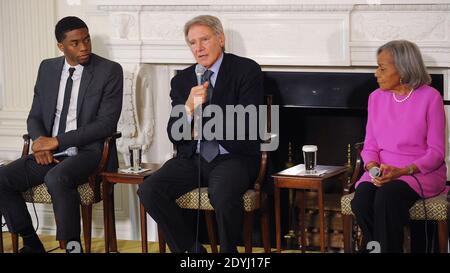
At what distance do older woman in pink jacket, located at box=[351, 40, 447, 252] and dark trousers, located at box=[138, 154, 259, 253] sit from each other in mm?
591

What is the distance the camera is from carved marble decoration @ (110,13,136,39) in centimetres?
511

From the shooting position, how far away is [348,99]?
488 cm

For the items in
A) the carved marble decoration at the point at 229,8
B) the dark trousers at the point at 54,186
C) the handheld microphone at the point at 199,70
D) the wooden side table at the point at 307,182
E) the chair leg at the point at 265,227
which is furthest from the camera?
the carved marble decoration at the point at 229,8

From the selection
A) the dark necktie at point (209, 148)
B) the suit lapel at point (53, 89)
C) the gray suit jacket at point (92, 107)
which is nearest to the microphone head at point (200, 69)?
the dark necktie at point (209, 148)

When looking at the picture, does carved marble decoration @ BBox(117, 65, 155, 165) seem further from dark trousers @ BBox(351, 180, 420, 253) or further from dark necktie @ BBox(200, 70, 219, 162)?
dark trousers @ BBox(351, 180, 420, 253)

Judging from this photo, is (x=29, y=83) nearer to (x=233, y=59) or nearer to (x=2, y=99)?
(x=2, y=99)

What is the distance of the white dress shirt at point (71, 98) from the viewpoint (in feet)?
15.9

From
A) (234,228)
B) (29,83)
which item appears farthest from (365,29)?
(29,83)

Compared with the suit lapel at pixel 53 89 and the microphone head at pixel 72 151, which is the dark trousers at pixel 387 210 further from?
the suit lapel at pixel 53 89

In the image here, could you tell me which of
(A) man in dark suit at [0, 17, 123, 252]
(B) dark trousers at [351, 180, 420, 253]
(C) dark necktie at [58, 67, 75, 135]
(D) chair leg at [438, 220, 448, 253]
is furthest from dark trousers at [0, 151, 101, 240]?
(D) chair leg at [438, 220, 448, 253]

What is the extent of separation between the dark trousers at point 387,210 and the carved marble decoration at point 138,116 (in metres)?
1.60

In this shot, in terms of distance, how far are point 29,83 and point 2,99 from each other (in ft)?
0.76

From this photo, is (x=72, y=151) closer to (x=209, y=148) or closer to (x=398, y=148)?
(x=209, y=148)

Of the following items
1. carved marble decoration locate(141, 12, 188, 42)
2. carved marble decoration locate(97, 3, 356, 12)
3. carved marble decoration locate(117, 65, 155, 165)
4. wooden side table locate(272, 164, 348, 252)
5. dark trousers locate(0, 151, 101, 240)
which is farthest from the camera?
carved marble decoration locate(117, 65, 155, 165)
